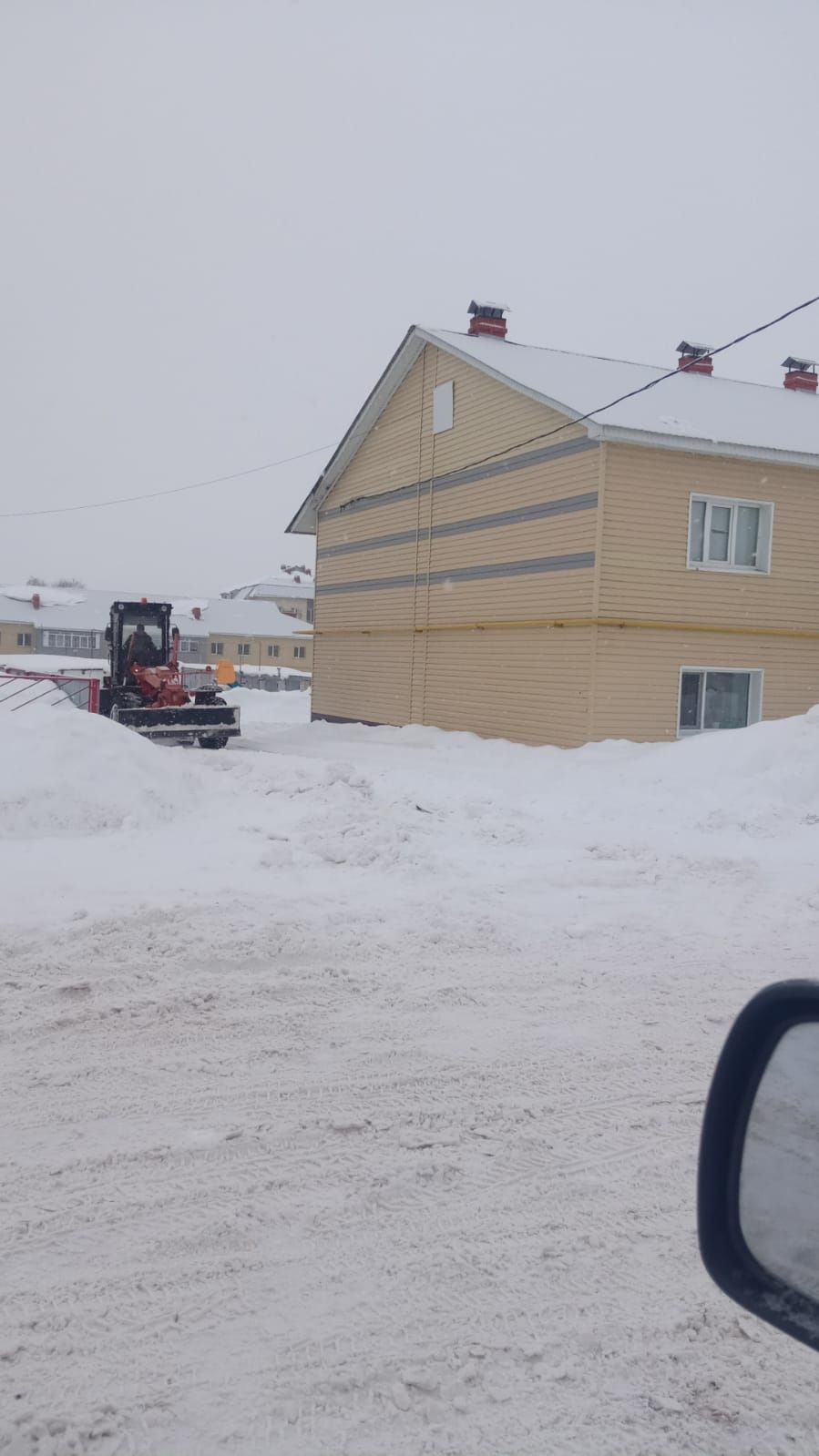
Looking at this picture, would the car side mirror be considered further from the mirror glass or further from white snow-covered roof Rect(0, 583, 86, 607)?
white snow-covered roof Rect(0, 583, 86, 607)

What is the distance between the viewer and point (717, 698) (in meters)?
19.4

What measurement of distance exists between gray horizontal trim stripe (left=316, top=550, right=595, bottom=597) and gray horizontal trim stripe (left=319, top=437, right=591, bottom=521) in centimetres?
182

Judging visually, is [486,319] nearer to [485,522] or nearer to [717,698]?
[485,522]

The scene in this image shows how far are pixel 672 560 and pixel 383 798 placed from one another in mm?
9014

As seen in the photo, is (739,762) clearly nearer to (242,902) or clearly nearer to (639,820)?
(639,820)

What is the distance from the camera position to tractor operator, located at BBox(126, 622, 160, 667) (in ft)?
73.3

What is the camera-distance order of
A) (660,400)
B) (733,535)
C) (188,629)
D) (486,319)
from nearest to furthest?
(733,535) → (660,400) → (486,319) → (188,629)

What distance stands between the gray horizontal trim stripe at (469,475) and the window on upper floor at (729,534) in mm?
2429

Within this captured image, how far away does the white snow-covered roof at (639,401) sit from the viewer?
1803cm

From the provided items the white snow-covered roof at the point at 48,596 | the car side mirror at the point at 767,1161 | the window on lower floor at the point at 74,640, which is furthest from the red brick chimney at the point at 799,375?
the white snow-covered roof at the point at 48,596

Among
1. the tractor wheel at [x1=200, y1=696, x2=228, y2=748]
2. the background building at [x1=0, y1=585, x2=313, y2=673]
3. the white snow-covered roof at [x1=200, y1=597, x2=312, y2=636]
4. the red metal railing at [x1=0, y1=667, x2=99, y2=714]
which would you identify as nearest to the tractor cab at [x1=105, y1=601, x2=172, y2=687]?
the red metal railing at [x1=0, y1=667, x2=99, y2=714]

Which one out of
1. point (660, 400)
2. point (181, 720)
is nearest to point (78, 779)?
point (181, 720)

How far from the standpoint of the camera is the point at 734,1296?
1728 millimetres

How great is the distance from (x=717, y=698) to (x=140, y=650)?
1187 cm
